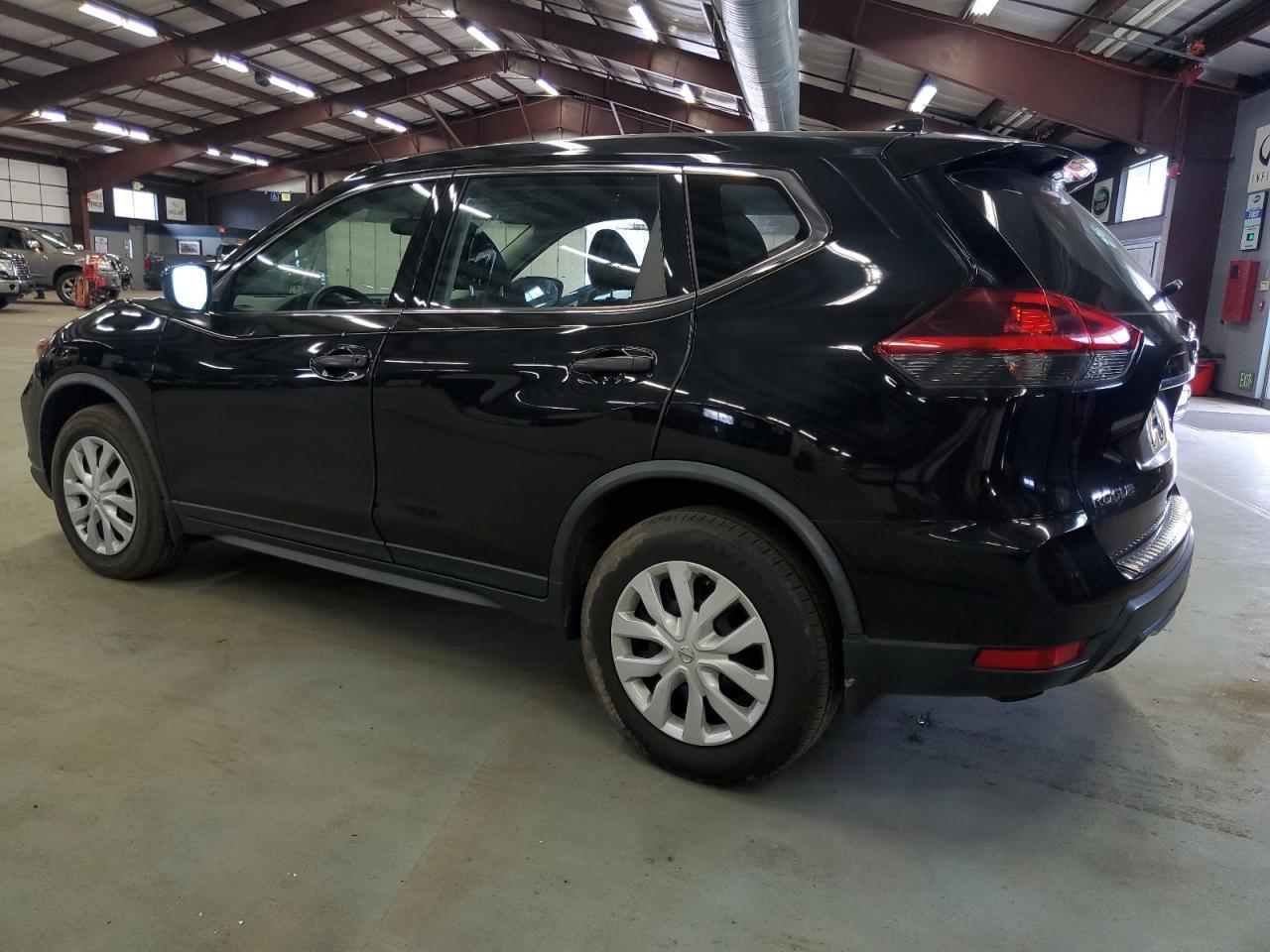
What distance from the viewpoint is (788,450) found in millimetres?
1934

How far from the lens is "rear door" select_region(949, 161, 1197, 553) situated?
1867mm

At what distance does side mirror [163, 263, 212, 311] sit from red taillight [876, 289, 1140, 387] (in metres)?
2.31

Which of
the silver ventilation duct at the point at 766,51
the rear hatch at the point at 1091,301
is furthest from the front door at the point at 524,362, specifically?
the silver ventilation duct at the point at 766,51

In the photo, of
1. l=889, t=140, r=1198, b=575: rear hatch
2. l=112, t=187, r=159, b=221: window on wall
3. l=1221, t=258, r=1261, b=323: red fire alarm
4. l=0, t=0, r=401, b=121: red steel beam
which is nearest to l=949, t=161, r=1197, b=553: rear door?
l=889, t=140, r=1198, b=575: rear hatch

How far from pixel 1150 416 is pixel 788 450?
873 millimetres

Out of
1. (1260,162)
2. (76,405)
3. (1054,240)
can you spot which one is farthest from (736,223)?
(1260,162)

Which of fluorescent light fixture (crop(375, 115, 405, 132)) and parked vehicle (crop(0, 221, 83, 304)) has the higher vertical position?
fluorescent light fixture (crop(375, 115, 405, 132))

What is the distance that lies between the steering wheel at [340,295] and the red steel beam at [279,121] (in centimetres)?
1943

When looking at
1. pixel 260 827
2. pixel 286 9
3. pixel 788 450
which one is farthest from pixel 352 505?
pixel 286 9

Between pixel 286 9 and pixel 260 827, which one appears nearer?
pixel 260 827

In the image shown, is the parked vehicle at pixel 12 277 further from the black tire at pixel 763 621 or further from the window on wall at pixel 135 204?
the black tire at pixel 763 621

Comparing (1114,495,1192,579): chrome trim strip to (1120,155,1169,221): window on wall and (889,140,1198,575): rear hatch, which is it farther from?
(1120,155,1169,221): window on wall

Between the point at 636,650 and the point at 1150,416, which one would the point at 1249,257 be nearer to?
the point at 1150,416

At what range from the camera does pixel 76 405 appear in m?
3.47
